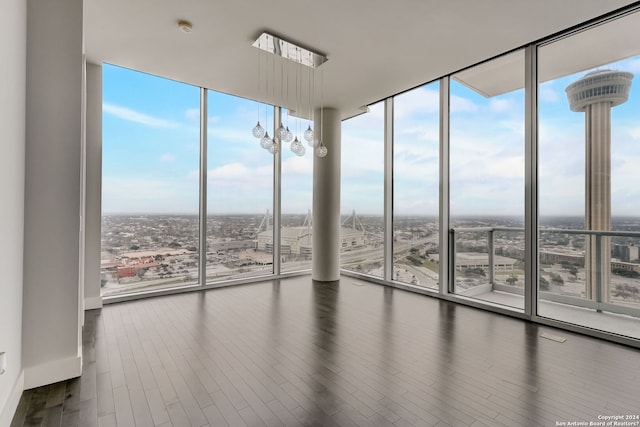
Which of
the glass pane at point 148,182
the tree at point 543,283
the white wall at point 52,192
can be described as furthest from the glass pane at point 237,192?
the tree at point 543,283

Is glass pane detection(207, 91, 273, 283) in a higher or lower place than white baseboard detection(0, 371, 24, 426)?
higher

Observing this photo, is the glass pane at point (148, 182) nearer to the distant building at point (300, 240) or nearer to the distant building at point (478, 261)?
the distant building at point (300, 240)

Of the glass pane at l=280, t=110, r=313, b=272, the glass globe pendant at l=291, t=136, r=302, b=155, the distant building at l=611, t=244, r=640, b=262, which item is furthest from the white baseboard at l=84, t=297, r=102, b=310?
the distant building at l=611, t=244, r=640, b=262

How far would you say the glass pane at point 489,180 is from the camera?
384 centimetres

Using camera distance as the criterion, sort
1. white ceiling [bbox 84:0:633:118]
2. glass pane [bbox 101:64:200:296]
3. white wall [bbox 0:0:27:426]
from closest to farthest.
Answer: white wall [bbox 0:0:27:426] → white ceiling [bbox 84:0:633:118] → glass pane [bbox 101:64:200:296]

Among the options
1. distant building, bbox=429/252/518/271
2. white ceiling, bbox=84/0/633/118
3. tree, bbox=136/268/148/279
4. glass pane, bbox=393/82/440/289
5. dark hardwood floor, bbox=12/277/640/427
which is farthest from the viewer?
glass pane, bbox=393/82/440/289

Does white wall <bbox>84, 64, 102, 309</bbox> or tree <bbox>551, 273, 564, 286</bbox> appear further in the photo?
white wall <bbox>84, 64, 102, 309</bbox>

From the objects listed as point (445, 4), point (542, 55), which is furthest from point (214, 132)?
point (542, 55)

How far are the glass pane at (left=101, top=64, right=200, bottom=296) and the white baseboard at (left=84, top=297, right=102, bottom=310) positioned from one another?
246 millimetres

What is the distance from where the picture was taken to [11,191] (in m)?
1.88

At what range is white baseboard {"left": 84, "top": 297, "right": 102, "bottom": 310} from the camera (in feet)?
12.9

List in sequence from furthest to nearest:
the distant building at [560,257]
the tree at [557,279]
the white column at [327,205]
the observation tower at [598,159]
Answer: the white column at [327,205], the tree at [557,279], the distant building at [560,257], the observation tower at [598,159]

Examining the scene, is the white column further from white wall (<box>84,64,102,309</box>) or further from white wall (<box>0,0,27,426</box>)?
white wall (<box>0,0,27,426</box>)

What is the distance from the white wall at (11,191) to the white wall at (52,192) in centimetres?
9
